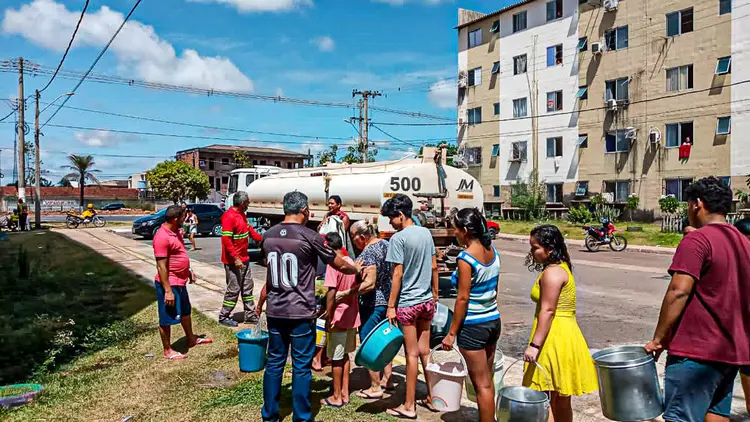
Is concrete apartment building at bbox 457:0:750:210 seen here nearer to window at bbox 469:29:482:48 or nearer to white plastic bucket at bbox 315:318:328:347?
window at bbox 469:29:482:48

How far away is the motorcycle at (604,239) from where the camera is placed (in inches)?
782

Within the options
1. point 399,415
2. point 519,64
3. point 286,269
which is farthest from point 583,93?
point 286,269

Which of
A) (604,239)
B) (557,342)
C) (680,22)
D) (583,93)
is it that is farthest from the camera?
(583,93)

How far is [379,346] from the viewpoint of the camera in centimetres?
469

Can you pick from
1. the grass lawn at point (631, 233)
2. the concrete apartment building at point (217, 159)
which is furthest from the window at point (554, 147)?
the concrete apartment building at point (217, 159)

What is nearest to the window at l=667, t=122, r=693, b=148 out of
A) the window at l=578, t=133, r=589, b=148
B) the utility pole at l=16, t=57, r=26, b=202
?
the window at l=578, t=133, r=589, b=148

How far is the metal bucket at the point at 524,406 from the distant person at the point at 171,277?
422cm

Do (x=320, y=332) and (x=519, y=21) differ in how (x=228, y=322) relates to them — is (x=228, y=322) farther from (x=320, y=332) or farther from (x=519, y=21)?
(x=519, y=21)

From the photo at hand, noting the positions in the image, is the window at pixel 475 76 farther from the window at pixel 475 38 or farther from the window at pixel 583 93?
the window at pixel 583 93

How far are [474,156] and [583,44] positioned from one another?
1038cm

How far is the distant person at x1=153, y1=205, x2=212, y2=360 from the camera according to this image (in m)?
6.48

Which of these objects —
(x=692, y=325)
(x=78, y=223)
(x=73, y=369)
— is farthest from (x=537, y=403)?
(x=78, y=223)

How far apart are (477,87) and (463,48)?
10.6 feet

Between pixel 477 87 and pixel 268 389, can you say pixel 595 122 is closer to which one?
pixel 477 87
